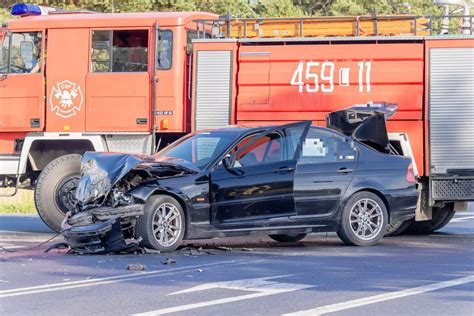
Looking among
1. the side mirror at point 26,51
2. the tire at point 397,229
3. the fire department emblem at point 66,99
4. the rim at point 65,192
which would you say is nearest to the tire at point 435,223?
the tire at point 397,229

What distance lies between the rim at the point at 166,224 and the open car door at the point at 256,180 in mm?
481

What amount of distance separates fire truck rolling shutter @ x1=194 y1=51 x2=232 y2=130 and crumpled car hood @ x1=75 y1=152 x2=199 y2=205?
280 cm

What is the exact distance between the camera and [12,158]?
1546 centimetres

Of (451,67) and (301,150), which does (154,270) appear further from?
(451,67)

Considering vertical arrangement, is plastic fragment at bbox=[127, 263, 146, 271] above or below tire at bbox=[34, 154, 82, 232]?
below

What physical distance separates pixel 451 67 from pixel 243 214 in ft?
13.7

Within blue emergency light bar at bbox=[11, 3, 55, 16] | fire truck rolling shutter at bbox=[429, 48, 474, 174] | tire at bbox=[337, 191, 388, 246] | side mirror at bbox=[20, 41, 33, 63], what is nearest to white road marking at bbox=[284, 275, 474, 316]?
tire at bbox=[337, 191, 388, 246]

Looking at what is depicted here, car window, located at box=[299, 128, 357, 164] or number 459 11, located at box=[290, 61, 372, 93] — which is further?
number 459 11, located at box=[290, 61, 372, 93]

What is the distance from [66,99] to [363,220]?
5.14 m

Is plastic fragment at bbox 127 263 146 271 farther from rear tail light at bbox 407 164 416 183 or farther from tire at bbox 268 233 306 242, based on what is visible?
rear tail light at bbox 407 164 416 183

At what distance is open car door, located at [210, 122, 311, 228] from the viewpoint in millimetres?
12133

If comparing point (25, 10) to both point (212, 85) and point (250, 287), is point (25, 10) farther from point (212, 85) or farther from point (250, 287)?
point (250, 287)

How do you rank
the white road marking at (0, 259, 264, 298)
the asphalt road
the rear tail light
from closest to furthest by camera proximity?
1. the asphalt road
2. the white road marking at (0, 259, 264, 298)
3. the rear tail light

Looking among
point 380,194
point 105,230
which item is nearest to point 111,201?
point 105,230
